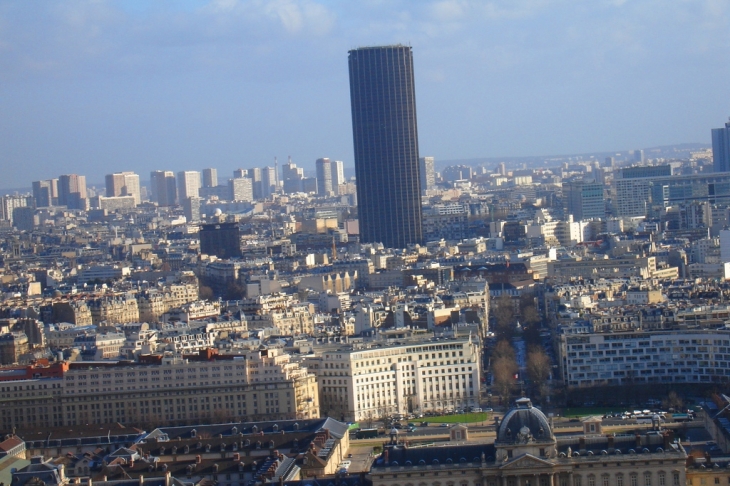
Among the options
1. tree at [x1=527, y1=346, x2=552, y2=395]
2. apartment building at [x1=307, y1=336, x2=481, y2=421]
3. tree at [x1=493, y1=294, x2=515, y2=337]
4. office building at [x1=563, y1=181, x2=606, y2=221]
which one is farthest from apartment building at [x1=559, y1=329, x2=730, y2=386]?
office building at [x1=563, y1=181, x2=606, y2=221]

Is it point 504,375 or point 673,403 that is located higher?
point 504,375

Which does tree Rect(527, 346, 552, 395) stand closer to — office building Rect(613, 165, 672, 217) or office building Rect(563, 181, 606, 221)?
office building Rect(563, 181, 606, 221)

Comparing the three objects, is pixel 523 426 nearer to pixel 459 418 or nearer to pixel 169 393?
pixel 459 418

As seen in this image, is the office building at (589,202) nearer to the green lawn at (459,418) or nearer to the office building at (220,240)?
the office building at (220,240)

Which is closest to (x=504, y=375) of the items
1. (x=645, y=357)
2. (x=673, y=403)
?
(x=645, y=357)

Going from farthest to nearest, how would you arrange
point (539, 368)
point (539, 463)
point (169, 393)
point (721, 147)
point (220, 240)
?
point (721, 147) < point (220, 240) < point (539, 368) < point (169, 393) < point (539, 463)

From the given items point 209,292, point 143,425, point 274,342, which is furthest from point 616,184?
point 143,425

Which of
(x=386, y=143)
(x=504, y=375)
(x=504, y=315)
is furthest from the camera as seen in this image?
(x=386, y=143)
